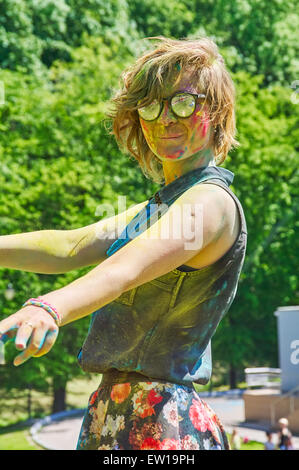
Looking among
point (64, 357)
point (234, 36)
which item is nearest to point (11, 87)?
point (64, 357)

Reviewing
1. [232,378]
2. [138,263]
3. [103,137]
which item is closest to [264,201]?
[103,137]

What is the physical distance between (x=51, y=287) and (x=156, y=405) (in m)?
20.6

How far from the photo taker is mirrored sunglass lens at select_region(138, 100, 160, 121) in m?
2.25

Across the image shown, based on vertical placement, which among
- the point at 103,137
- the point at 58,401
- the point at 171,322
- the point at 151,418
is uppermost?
the point at 103,137

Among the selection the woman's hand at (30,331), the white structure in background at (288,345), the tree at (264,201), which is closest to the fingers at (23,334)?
the woman's hand at (30,331)

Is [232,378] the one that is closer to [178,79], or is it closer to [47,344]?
[178,79]

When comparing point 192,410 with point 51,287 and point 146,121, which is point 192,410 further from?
point 51,287

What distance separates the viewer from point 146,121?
7.51 feet

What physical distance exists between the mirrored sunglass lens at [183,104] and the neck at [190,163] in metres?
0.13

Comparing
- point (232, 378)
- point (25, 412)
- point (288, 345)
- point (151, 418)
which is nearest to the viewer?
point (151, 418)

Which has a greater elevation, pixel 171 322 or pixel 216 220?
pixel 216 220

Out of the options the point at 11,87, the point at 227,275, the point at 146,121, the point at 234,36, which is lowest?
the point at 227,275

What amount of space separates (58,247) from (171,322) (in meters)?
0.49

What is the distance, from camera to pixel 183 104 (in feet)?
7.30
